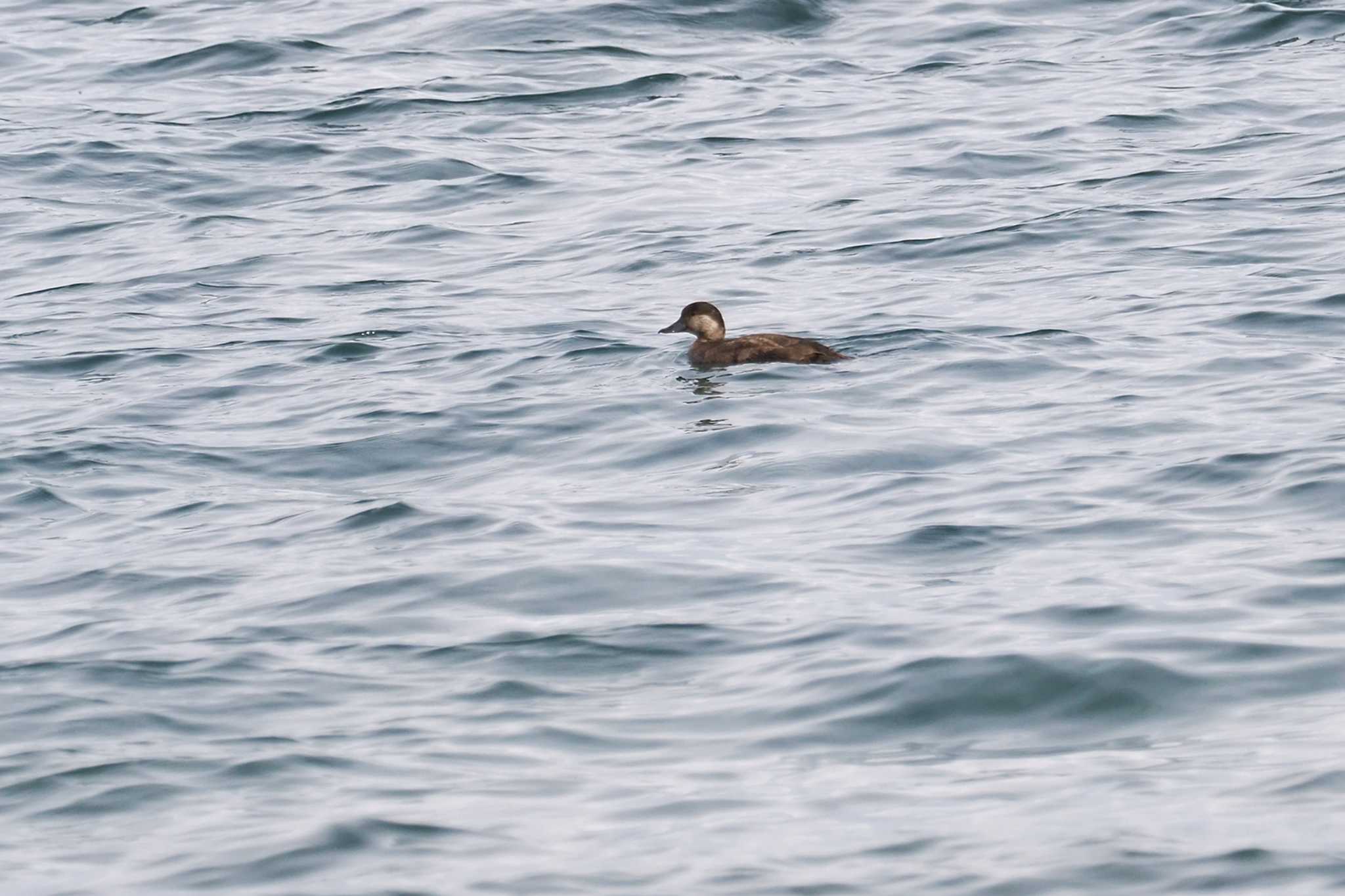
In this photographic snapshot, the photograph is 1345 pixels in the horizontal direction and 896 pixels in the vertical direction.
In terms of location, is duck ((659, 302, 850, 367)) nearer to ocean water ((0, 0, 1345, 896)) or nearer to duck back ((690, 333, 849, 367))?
duck back ((690, 333, 849, 367))

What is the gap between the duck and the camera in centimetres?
1267

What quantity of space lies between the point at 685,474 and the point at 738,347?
198 cm

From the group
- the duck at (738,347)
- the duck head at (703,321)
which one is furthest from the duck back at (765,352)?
the duck head at (703,321)

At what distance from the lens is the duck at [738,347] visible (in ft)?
41.6

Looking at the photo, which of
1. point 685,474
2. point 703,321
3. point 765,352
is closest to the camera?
point 685,474

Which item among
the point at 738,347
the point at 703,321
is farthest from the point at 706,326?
the point at 738,347

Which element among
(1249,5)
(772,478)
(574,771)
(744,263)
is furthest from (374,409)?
(1249,5)

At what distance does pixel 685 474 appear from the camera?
11.0 meters

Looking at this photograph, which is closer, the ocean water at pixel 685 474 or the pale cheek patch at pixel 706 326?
the ocean water at pixel 685 474

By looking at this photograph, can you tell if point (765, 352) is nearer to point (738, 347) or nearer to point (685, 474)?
point (738, 347)

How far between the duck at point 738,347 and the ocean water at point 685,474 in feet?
0.35

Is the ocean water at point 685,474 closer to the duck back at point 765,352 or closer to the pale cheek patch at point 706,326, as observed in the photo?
the duck back at point 765,352

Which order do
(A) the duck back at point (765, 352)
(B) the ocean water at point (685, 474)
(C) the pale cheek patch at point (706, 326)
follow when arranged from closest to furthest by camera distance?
(B) the ocean water at point (685, 474) → (A) the duck back at point (765, 352) → (C) the pale cheek patch at point (706, 326)

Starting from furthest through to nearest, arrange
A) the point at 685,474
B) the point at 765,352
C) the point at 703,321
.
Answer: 1. the point at 703,321
2. the point at 765,352
3. the point at 685,474
